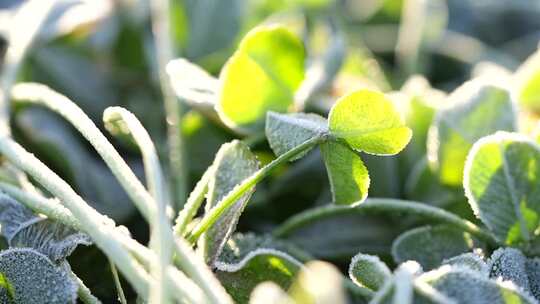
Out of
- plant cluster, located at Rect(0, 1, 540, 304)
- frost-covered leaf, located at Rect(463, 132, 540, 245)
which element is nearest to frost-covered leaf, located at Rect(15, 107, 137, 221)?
plant cluster, located at Rect(0, 1, 540, 304)

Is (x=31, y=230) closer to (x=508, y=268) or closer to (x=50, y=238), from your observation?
(x=50, y=238)

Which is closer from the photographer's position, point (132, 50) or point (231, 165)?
point (231, 165)

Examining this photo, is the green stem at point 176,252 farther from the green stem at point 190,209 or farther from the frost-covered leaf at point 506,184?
the frost-covered leaf at point 506,184

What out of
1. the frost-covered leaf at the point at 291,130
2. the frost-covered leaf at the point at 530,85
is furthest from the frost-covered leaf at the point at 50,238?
the frost-covered leaf at the point at 530,85

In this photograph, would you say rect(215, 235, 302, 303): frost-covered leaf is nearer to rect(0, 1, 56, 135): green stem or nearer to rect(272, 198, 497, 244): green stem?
rect(272, 198, 497, 244): green stem

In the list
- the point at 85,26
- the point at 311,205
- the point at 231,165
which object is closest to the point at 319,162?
the point at 311,205

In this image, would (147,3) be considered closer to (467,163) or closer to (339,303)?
(467,163)

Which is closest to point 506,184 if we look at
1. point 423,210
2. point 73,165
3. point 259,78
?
point 423,210
